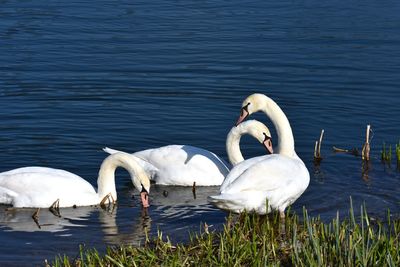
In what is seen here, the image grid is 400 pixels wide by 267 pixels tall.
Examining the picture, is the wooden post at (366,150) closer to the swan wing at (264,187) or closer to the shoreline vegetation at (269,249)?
the swan wing at (264,187)

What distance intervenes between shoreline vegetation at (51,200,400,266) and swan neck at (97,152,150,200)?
181 centimetres

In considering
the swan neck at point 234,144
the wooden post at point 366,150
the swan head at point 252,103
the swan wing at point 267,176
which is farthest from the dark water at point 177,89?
the swan head at point 252,103

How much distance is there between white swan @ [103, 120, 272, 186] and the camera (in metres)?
13.1

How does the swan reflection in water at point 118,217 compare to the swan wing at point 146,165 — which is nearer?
the swan reflection in water at point 118,217

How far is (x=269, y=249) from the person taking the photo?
9.30 meters

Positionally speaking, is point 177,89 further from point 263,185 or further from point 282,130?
point 263,185

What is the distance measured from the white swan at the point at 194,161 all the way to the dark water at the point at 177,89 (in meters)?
0.17

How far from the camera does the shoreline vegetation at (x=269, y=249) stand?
8453 mm

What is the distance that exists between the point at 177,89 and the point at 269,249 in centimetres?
797

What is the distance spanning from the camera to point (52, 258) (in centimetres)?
1022

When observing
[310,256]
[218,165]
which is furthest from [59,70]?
[310,256]

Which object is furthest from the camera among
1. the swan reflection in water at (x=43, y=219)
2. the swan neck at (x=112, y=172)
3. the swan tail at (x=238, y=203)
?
the swan neck at (x=112, y=172)

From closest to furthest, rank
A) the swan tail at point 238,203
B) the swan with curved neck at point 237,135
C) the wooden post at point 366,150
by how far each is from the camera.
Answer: the swan tail at point 238,203 → the swan with curved neck at point 237,135 → the wooden post at point 366,150

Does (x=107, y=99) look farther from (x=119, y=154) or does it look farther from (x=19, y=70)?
(x=119, y=154)
